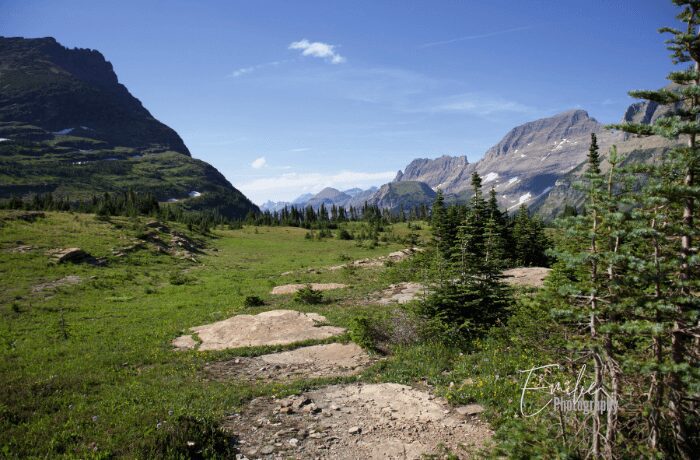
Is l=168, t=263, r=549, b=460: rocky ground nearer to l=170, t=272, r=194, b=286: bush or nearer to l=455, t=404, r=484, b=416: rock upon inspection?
l=455, t=404, r=484, b=416: rock

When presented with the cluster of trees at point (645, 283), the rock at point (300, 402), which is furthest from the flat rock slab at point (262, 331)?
the cluster of trees at point (645, 283)

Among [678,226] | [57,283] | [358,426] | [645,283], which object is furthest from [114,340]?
[678,226]

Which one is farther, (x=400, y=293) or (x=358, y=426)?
(x=400, y=293)

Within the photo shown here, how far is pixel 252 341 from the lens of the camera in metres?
19.5

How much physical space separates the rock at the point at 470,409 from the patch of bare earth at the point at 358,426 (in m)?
0.03

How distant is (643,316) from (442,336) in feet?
34.4

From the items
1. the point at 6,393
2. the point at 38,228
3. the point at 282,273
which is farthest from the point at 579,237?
the point at 38,228

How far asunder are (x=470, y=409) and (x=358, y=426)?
335 centimetres

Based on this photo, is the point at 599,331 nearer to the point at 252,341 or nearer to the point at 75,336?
the point at 252,341

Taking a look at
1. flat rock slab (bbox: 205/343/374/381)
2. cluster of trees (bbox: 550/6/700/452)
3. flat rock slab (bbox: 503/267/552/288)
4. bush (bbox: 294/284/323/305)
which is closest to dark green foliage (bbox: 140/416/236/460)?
flat rock slab (bbox: 205/343/374/381)

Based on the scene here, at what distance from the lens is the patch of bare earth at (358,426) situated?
9.27 m

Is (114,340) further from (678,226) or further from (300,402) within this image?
(678,226)

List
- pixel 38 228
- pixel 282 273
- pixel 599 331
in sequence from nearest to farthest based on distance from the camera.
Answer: pixel 599 331 → pixel 282 273 → pixel 38 228

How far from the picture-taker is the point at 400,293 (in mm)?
29953
